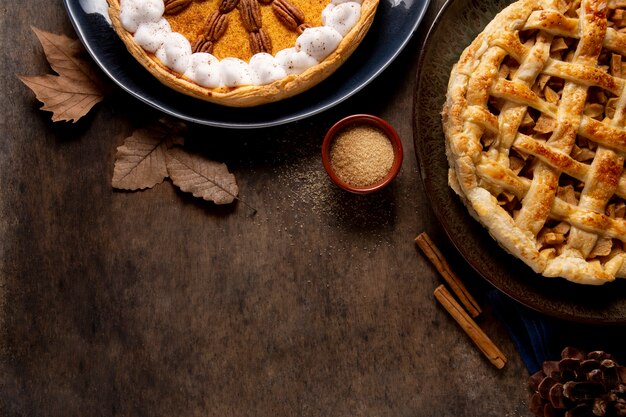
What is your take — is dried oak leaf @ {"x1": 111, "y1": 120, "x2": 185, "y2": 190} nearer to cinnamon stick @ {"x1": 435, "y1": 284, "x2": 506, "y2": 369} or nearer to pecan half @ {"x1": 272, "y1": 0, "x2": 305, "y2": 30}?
pecan half @ {"x1": 272, "y1": 0, "x2": 305, "y2": 30}

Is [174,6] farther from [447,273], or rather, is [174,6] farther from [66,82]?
[447,273]

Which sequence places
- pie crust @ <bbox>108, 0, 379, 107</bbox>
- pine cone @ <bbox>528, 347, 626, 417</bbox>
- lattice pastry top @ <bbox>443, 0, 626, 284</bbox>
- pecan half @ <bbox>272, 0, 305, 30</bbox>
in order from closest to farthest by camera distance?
1. lattice pastry top @ <bbox>443, 0, 626, 284</bbox>
2. pine cone @ <bbox>528, 347, 626, 417</bbox>
3. pie crust @ <bbox>108, 0, 379, 107</bbox>
4. pecan half @ <bbox>272, 0, 305, 30</bbox>

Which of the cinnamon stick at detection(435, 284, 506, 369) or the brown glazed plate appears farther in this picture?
the cinnamon stick at detection(435, 284, 506, 369)

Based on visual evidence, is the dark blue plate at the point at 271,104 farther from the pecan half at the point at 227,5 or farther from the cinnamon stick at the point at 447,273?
the cinnamon stick at the point at 447,273

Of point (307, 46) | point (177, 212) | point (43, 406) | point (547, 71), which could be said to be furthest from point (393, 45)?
point (43, 406)

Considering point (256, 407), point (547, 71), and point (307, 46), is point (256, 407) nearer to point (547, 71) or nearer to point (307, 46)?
point (307, 46)

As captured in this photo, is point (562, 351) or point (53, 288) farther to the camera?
point (53, 288)

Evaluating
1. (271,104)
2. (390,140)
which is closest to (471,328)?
(390,140)

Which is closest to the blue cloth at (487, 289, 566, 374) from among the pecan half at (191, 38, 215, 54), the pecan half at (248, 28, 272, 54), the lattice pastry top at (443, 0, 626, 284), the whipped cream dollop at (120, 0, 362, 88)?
the lattice pastry top at (443, 0, 626, 284)
